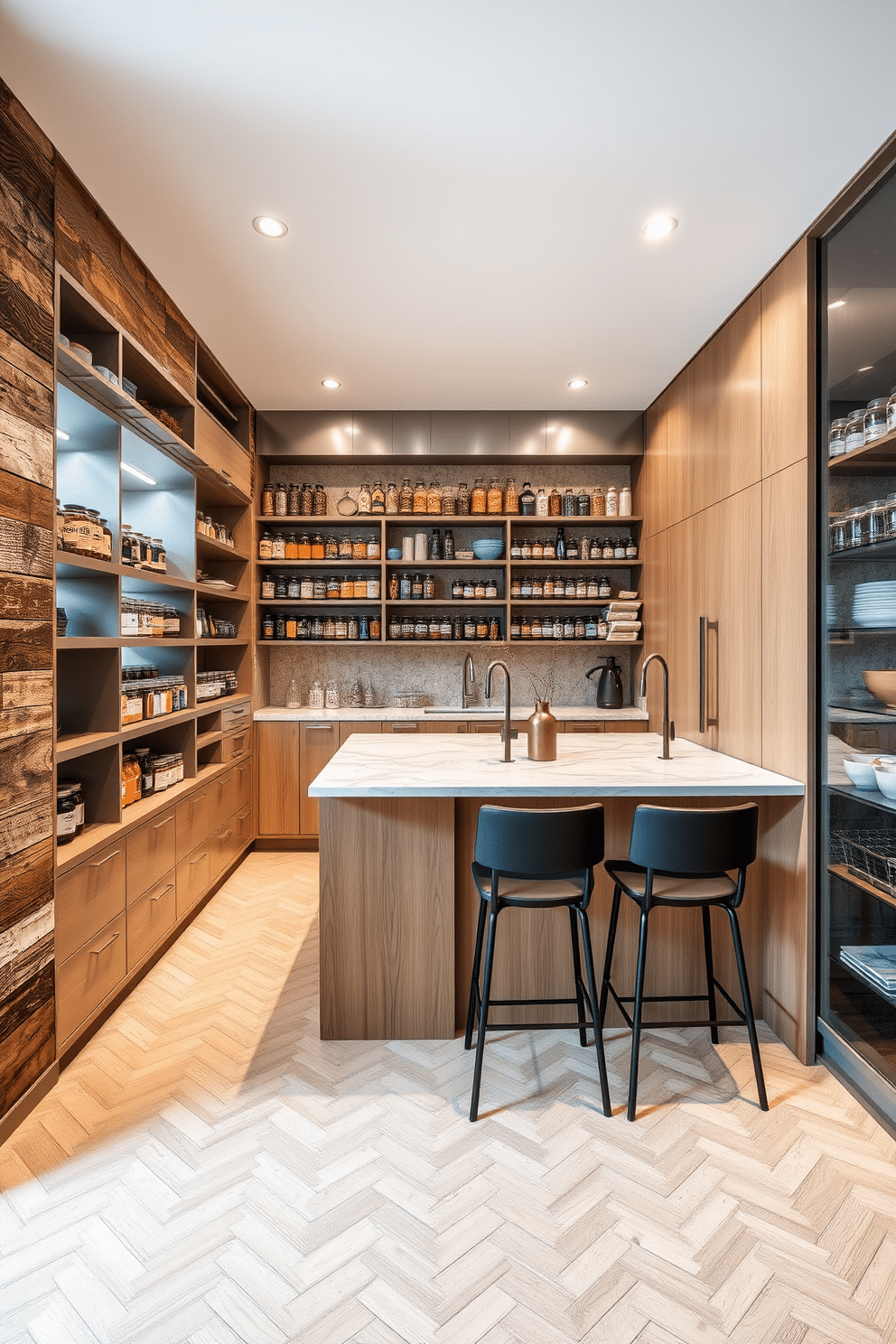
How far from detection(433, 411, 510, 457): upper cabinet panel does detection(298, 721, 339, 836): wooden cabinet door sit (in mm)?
1917

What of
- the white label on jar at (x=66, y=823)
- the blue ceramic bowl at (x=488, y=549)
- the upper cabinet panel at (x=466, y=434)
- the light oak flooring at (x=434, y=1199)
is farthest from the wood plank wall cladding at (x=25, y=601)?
the blue ceramic bowl at (x=488, y=549)

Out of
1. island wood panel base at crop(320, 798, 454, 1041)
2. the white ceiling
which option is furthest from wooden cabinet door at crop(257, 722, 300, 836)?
the white ceiling

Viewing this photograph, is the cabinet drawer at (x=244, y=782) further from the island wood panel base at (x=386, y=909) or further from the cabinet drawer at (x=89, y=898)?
the island wood panel base at (x=386, y=909)

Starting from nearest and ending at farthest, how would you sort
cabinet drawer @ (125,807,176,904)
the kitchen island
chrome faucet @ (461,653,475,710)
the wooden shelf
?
1. the wooden shelf
2. the kitchen island
3. cabinet drawer @ (125,807,176,904)
4. chrome faucet @ (461,653,475,710)

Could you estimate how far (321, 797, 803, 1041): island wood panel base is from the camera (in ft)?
7.57

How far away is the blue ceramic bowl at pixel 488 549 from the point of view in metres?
4.61

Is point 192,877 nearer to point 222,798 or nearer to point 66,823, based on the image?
point 222,798

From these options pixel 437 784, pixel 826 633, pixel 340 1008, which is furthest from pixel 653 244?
pixel 340 1008

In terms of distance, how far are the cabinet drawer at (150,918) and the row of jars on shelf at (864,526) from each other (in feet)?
9.21

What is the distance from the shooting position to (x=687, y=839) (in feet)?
6.44

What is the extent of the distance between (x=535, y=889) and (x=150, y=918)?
173cm

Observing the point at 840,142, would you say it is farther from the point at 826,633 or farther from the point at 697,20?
the point at 826,633

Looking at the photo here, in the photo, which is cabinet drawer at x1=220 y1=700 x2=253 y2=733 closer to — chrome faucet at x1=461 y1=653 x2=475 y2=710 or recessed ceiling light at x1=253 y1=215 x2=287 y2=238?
chrome faucet at x1=461 y1=653 x2=475 y2=710

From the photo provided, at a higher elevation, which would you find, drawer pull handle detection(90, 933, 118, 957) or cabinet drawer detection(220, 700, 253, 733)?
cabinet drawer detection(220, 700, 253, 733)
